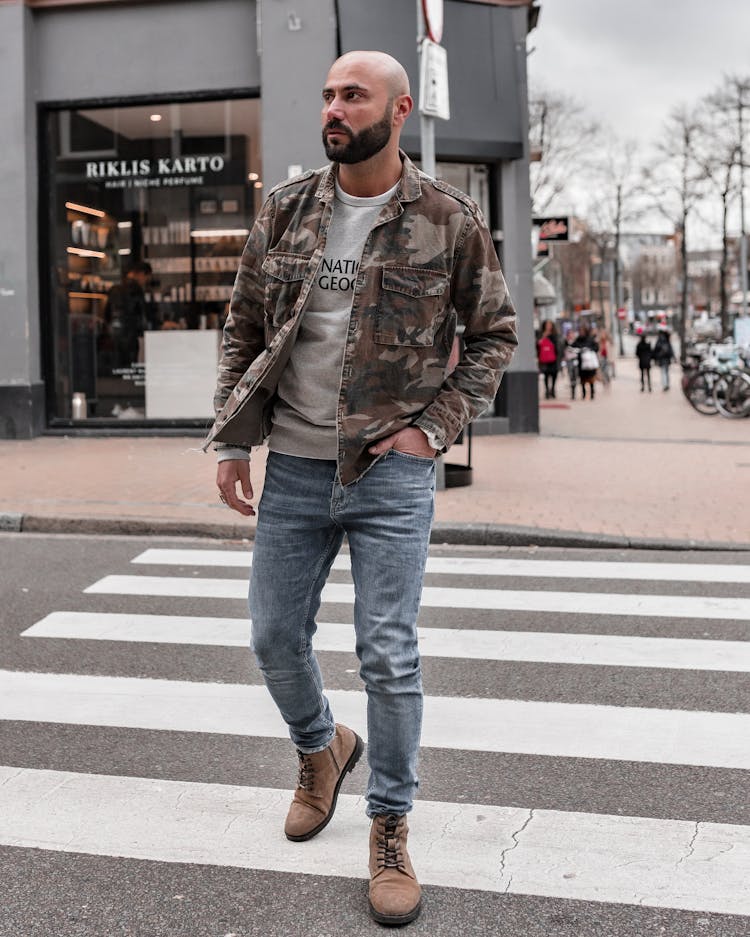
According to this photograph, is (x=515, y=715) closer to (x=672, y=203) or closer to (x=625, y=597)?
(x=625, y=597)

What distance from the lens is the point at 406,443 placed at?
125 inches

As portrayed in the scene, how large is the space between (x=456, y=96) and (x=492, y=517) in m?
8.32

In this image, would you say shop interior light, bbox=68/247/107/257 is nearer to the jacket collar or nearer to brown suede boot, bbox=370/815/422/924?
the jacket collar

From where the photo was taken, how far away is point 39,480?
1177cm

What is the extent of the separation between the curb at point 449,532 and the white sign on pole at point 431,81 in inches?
142

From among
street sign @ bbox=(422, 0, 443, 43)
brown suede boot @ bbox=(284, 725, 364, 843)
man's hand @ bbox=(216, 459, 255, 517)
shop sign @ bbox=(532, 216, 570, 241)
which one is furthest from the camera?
shop sign @ bbox=(532, 216, 570, 241)

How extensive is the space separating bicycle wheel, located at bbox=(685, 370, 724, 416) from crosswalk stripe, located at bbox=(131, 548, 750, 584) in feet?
45.9

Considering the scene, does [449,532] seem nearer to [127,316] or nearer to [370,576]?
[370,576]

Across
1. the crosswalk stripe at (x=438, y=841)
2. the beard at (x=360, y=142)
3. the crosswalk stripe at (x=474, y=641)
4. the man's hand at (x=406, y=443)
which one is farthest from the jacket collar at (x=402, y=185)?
the crosswalk stripe at (x=474, y=641)

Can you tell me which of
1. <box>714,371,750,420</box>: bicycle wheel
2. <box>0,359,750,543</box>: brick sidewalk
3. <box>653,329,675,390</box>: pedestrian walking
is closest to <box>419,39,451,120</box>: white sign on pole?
<box>0,359,750,543</box>: brick sidewalk

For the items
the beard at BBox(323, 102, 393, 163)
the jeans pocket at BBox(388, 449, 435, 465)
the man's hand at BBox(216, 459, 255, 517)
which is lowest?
the man's hand at BBox(216, 459, 255, 517)

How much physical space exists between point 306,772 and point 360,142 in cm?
179

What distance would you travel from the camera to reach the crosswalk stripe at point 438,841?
10.9ft

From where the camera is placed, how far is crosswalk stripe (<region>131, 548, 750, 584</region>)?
7.78 meters
